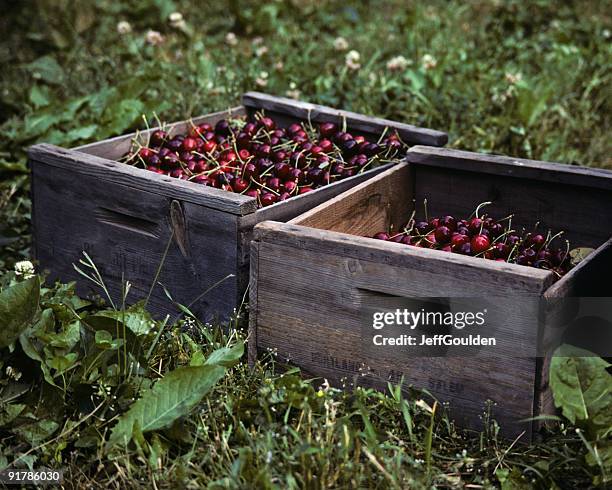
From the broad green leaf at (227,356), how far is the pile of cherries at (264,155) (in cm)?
64

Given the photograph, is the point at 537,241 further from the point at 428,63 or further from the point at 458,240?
the point at 428,63

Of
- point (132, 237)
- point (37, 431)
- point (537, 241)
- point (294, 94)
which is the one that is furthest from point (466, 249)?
point (294, 94)

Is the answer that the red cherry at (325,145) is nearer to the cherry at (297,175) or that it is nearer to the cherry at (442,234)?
the cherry at (297,175)

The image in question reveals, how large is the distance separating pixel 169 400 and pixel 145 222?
86 centimetres

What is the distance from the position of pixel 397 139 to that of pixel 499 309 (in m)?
1.32

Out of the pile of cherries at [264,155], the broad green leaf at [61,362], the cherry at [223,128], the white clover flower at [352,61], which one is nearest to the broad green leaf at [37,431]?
the broad green leaf at [61,362]

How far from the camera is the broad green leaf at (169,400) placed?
2.29 m

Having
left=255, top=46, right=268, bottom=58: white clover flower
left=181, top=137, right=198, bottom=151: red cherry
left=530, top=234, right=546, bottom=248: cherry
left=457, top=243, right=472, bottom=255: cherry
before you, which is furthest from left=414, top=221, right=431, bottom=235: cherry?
left=255, top=46, right=268, bottom=58: white clover flower

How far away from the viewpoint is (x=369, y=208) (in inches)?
119

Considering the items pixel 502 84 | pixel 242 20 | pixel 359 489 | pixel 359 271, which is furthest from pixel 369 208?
pixel 242 20

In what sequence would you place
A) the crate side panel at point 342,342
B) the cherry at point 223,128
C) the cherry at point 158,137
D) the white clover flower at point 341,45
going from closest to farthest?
the crate side panel at point 342,342 → the cherry at point 158,137 → the cherry at point 223,128 → the white clover flower at point 341,45

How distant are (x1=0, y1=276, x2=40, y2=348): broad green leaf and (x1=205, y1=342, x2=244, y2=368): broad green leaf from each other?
1.62 ft

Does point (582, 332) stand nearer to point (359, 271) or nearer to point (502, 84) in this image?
point (359, 271)

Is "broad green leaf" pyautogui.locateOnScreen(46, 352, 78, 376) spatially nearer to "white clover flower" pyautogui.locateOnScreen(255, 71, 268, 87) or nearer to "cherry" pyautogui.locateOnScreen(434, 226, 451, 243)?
"cherry" pyautogui.locateOnScreen(434, 226, 451, 243)
